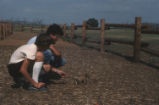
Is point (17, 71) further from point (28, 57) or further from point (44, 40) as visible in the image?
point (44, 40)

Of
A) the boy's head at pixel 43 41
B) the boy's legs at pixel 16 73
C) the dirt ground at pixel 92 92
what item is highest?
the boy's head at pixel 43 41

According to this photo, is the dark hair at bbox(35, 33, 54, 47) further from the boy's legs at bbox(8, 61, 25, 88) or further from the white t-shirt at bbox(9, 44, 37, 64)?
the boy's legs at bbox(8, 61, 25, 88)

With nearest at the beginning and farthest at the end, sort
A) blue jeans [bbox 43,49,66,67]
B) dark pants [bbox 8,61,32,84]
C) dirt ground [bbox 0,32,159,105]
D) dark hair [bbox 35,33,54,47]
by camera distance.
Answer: dirt ground [bbox 0,32,159,105] < dark hair [bbox 35,33,54,47] < dark pants [bbox 8,61,32,84] < blue jeans [bbox 43,49,66,67]

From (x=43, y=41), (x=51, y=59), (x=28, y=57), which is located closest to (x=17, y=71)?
(x=28, y=57)

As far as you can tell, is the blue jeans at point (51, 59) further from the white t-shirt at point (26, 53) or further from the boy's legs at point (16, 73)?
the white t-shirt at point (26, 53)

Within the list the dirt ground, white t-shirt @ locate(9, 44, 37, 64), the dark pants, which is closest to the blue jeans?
the dirt ground

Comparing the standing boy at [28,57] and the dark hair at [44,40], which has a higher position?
the dark hair at [44,40]

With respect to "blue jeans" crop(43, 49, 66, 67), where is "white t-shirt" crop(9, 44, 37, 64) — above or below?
above

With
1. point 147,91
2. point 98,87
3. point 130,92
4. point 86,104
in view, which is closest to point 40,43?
point 86,104

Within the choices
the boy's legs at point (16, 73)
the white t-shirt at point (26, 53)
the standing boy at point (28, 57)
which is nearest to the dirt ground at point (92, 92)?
the boy's legs at point (16, 73)

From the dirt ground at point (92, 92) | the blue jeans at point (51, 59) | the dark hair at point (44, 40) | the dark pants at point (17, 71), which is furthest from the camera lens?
the blue jeans at point (51, 59)

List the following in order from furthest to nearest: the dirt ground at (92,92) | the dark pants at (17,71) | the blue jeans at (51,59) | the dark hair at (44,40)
Answer: the blue jeans at (51,59), the dark pants at (17,71), the dark hair at (44,40), the dirt ground at (92,92)

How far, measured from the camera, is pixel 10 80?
184 inches

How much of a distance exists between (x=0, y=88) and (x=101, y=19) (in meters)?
7.50
